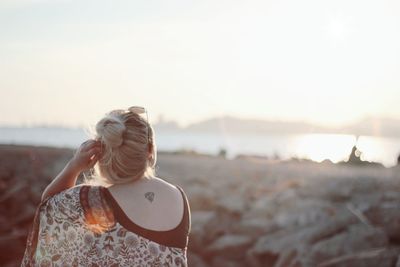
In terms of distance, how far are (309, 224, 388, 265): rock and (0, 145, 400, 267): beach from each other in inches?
0.4

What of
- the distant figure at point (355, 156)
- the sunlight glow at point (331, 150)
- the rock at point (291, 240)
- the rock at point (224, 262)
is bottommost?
the sunlight glow at point (331, 150)

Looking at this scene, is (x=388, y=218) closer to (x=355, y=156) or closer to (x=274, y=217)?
(x=274, y=217)

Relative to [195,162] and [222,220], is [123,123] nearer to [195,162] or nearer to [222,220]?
[222,220]

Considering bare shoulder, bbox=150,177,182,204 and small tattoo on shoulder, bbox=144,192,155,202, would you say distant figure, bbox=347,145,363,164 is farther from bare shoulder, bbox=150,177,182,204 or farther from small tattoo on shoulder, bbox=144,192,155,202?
small tattoo on shoulder, bbox=144,192,155,202

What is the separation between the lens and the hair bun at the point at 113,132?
341 centimetres

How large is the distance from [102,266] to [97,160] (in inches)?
20.5

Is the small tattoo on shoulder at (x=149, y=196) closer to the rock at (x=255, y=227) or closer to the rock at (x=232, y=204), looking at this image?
the rock at (x=255, y=227)

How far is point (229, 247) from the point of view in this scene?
9273mm

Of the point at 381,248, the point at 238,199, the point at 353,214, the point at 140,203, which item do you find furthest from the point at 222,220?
the point at 140,203

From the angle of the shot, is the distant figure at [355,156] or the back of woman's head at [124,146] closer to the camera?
the back of woman's head at [124,146]

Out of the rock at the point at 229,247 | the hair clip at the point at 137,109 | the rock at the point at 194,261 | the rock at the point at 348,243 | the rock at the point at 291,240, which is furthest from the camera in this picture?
the rock at the point at 229,247

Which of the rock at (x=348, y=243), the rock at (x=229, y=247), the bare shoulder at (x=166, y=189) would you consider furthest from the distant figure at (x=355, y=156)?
the bare shoulder at (x=166, y=189)

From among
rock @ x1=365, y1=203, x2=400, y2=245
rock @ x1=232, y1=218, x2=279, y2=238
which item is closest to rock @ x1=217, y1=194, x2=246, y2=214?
rock @ x1=232, y1=218, x2=279, y2=238

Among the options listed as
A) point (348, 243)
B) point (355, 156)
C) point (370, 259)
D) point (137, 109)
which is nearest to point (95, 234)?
point (137, 109)
